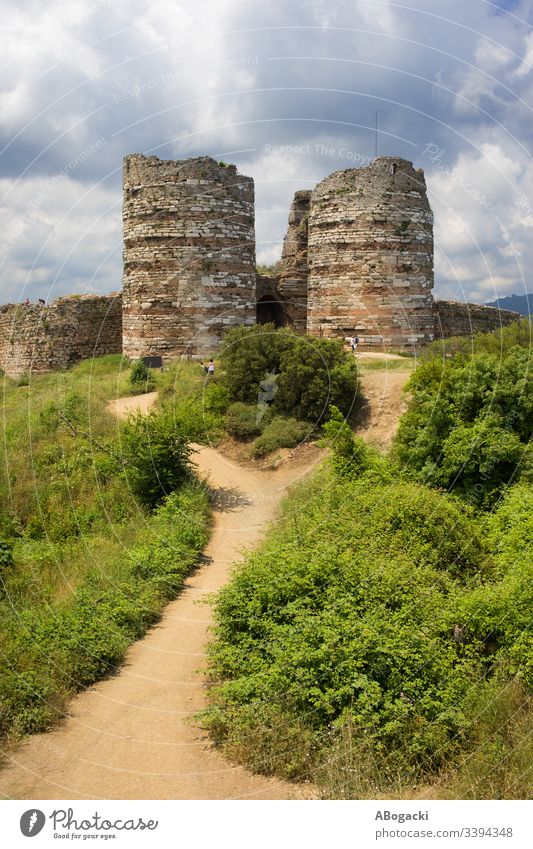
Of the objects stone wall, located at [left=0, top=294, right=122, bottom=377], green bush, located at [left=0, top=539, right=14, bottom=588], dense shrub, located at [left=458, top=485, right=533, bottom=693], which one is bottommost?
green bush, located at [left=0, top=539, right=14, bottom=588]

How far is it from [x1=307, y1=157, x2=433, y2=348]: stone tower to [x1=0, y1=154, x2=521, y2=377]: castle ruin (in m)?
0.04

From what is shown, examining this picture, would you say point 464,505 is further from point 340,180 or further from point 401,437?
point 340,180

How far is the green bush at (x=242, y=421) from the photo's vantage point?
813 inches

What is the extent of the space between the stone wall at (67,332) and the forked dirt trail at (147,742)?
19.7 m

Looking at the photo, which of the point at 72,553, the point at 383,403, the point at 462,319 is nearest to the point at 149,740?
the point at 72,553

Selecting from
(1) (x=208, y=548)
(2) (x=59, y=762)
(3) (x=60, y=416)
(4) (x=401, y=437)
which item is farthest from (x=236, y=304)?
(2) (x=59, y=762)

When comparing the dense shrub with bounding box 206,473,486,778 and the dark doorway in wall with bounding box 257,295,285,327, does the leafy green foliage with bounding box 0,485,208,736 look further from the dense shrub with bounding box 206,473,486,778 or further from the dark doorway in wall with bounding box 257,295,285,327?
the dark doorway in wall with bounding box 257,295,285,327

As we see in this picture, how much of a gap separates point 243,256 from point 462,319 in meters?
10.1

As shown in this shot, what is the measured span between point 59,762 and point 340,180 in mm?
22714

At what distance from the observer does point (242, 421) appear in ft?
68.6

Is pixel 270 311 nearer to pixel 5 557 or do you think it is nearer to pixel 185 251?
pixel 185 251

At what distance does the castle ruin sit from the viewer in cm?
2520
